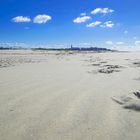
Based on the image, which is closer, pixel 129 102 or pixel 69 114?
pixel 69 114

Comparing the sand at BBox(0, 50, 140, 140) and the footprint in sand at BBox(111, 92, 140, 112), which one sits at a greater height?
the footprint in sand at BBox(111, 92, 140, 112)

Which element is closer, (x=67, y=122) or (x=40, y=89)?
(x=67, y=122)

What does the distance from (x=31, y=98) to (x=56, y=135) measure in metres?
1.58

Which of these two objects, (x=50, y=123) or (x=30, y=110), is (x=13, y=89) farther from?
(x=50, y=123)

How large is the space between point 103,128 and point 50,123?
632mm

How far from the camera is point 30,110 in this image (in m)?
3.21

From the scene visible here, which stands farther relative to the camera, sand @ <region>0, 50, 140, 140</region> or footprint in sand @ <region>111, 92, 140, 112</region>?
footprint in sand @ <region>111, 92, 140, 112</region>

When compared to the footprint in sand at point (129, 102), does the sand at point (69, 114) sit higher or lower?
lower

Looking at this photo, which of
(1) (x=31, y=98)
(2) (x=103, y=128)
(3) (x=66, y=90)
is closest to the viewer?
(2) (x=103, y=128)

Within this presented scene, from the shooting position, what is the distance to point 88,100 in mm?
3689

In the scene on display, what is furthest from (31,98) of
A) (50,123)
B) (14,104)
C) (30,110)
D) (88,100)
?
(50,123)

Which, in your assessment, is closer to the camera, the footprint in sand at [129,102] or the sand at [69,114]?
the sand at [69,114]

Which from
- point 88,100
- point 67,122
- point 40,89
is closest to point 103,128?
point 67,122

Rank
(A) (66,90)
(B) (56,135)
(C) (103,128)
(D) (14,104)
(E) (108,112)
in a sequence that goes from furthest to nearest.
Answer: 1. (A) (66,90)
2. (D) (14,104)
3. (E) (108,112)
4. (C) (103,128)
5. (B) (56,135)
